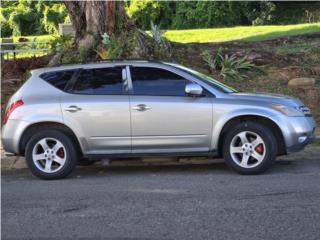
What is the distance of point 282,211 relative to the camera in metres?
6.55

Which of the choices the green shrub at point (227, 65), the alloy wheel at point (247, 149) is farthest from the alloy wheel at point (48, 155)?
the green shrub at point (227, 65)

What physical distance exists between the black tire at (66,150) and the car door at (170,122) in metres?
0.86

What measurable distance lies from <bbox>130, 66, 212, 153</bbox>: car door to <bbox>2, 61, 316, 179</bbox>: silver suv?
0.04 ft

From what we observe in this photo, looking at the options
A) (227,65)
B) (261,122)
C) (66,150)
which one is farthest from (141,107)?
(227,65)

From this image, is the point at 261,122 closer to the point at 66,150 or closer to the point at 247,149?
the point at 247,149

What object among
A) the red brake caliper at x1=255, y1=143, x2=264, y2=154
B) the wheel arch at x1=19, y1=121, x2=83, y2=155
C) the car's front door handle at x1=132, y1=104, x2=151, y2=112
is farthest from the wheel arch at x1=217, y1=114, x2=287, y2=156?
the wheel arch at x1=19, y1=121, x2=83, y2=155

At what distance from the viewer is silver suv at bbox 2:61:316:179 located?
8516 mm

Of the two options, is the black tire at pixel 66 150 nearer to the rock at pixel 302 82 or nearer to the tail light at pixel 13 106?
the tail light at pixel 13 106

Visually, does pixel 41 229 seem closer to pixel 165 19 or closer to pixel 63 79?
pixel 63 79

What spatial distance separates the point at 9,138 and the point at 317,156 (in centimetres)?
476

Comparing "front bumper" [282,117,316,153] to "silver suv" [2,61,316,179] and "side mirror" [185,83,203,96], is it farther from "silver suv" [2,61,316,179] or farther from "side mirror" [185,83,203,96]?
"side mirror" [185,83,203,96]

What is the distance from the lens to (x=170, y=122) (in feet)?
28.2

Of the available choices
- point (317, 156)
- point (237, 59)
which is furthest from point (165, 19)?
point (317, 156)

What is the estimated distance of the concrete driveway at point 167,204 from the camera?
5.98m
